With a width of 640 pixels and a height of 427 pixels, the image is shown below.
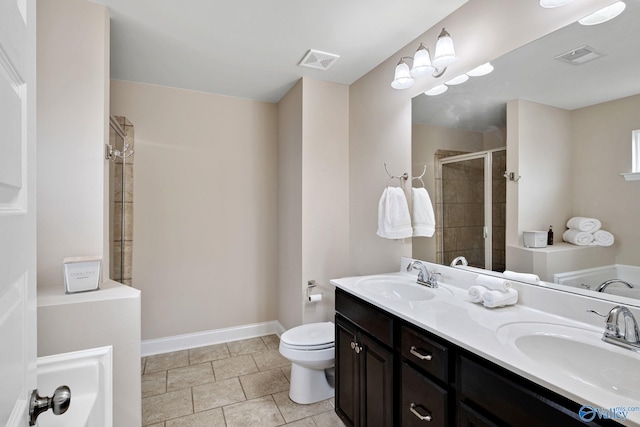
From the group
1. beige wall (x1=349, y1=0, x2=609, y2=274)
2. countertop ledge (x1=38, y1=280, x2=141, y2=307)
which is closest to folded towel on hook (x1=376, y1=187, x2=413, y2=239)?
beige wall (x1=349, y1=0, x2=609, y2=274)

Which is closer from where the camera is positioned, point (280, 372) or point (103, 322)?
point (103, 322)

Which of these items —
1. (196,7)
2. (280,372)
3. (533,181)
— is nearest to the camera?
(533,181)

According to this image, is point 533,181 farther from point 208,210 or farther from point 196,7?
point 208,210

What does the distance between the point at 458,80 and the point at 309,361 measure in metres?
1.97

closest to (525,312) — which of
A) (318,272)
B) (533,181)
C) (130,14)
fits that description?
(533,181)

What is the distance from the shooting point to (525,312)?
1.36m

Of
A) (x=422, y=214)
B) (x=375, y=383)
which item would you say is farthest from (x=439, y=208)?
(x=375, y=383)

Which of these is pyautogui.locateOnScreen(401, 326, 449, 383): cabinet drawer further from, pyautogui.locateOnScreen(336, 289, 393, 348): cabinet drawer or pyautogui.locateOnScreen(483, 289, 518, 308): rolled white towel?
pyautogui.locateOnScreen(483, 289, 518, 308): rolled white towel

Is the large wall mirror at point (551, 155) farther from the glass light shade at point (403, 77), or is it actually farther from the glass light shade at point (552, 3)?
the glass light shade at point (403, 77)

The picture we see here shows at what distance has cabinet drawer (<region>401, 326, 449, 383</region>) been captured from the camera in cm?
115

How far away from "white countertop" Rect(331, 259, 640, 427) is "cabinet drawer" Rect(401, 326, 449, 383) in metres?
0.05

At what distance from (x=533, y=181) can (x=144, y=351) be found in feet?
10.7

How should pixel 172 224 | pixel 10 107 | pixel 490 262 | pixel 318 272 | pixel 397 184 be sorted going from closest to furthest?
pixel 10 107
pixel 490 262
pixel 397 184
pixel 318 272
pixel 172 224
